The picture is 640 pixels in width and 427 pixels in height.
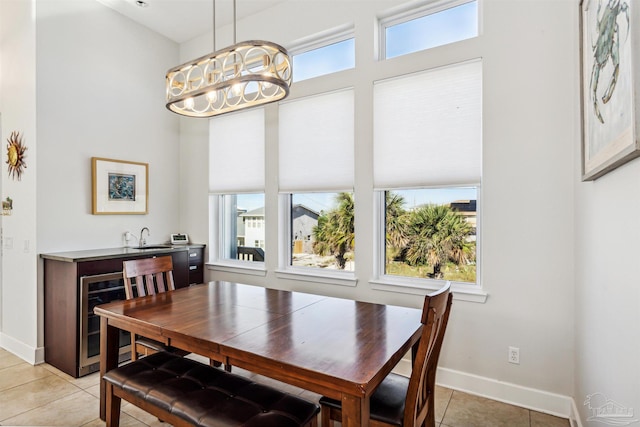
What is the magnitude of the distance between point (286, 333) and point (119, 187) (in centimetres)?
302

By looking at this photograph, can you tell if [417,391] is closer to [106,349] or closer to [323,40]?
[106,349]

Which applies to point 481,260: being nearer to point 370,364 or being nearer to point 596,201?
point 596,201

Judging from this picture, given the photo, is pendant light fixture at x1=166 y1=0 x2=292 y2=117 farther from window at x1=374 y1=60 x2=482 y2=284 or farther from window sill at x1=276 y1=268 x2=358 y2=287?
window sill at x1=276 y1=268 x2=358 y2=287

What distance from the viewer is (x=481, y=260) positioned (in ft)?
8.66

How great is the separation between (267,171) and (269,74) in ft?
5.48

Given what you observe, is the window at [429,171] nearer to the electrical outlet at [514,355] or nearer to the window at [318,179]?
the window at [318,179]

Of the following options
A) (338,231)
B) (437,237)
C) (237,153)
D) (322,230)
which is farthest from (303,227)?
(437,237)

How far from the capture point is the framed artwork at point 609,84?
1064 millimetres

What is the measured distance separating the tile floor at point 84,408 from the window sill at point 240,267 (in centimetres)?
115

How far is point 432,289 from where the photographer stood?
2.76 m

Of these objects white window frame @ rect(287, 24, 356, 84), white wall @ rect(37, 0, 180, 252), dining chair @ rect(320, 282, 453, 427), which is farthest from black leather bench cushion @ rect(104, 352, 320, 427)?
white window frame @ rect(287, 24, 356, 84)

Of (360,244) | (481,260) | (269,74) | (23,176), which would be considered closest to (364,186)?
(360,244)

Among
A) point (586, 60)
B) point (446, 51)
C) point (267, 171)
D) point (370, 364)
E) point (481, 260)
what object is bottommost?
point (370, 364)

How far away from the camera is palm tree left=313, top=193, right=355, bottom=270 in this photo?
3.30 metres
